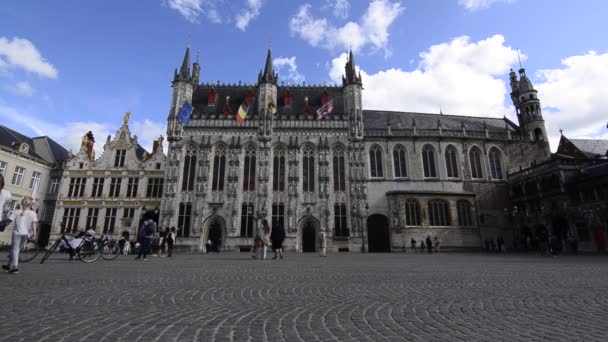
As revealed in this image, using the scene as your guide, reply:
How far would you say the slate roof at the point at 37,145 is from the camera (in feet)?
102

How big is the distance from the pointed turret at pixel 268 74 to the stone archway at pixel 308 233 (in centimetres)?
1574

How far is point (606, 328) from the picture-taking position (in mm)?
3350

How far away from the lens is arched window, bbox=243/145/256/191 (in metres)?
30.8

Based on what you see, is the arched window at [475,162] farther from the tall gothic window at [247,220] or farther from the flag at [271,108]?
the tall gothic window at [247,220]

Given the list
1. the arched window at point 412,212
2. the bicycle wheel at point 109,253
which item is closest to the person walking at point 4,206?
the bicycle wheel at point 109,253

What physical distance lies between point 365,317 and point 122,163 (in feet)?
114

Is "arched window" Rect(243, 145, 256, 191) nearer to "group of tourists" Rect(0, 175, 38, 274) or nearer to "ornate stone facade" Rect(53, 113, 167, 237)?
"ornate stone facade" Rect(53, 113, 167, 237)

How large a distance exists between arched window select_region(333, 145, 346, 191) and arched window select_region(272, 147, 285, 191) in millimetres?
5266

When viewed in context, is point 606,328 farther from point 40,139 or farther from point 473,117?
point 40,139

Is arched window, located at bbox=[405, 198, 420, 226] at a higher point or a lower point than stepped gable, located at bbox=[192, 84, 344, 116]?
lower

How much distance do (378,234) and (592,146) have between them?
92.5 feet

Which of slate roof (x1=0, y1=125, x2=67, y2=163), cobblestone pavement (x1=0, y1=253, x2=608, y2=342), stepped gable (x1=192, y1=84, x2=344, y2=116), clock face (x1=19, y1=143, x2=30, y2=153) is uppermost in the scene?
stepped gable (x1=192, y1=84, x2=344, y2=116)

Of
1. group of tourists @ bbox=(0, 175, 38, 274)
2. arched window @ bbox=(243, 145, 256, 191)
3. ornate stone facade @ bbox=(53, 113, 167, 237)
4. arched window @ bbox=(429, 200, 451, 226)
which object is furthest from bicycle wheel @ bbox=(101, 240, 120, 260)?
arched window @ bbox=(429, 200, 451, 226)

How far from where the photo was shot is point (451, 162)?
33.4m
